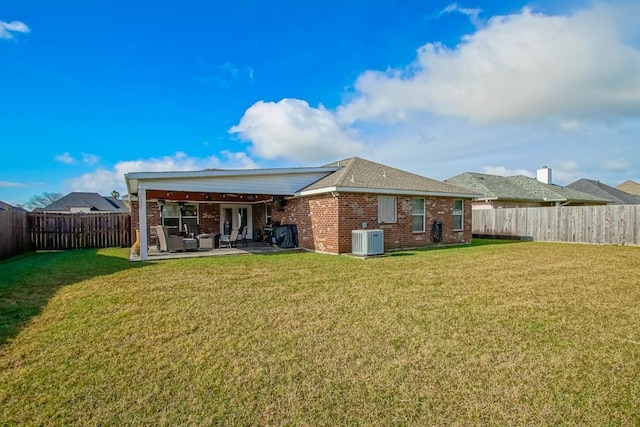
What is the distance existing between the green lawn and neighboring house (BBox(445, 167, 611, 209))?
55.3ft

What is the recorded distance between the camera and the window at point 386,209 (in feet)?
43.5

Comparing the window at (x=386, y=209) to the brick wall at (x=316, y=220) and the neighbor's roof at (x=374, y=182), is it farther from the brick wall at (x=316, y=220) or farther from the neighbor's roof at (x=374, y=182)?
the brick wall at (x=316, y=220)

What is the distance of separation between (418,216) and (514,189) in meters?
14.8

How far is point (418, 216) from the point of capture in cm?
1441

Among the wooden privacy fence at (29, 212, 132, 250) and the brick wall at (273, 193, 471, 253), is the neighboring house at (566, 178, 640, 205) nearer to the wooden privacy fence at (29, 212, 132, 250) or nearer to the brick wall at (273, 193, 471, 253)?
the brick wall at (273, 193, 471, 253)

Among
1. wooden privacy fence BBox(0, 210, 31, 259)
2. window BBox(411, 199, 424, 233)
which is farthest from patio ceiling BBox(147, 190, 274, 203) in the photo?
window BBox(411, 199, 424, 233)

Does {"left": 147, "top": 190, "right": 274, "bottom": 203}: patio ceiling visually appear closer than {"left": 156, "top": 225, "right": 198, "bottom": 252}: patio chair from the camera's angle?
No

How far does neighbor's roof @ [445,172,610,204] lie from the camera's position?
23.2m

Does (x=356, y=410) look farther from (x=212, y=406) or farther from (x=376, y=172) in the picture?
(x=376, y=172)

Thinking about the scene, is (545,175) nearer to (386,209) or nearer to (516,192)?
(516,192)

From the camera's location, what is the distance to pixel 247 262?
10.4 metres

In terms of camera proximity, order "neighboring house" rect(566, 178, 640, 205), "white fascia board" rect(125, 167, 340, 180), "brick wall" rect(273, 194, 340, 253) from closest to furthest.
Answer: "white fascia board" rect(125, 167, 340, 180) < "brick wall" rect(273, 194, 340, 253) < "neighboring house" rect(566, 178, 640, 205)

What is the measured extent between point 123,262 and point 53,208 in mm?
41202

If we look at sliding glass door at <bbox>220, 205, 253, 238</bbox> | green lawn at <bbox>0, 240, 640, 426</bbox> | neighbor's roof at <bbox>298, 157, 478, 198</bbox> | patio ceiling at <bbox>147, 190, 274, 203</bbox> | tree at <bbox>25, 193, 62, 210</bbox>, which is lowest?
green lawn at <bbox>0, 240, 640, 426</bbox>
